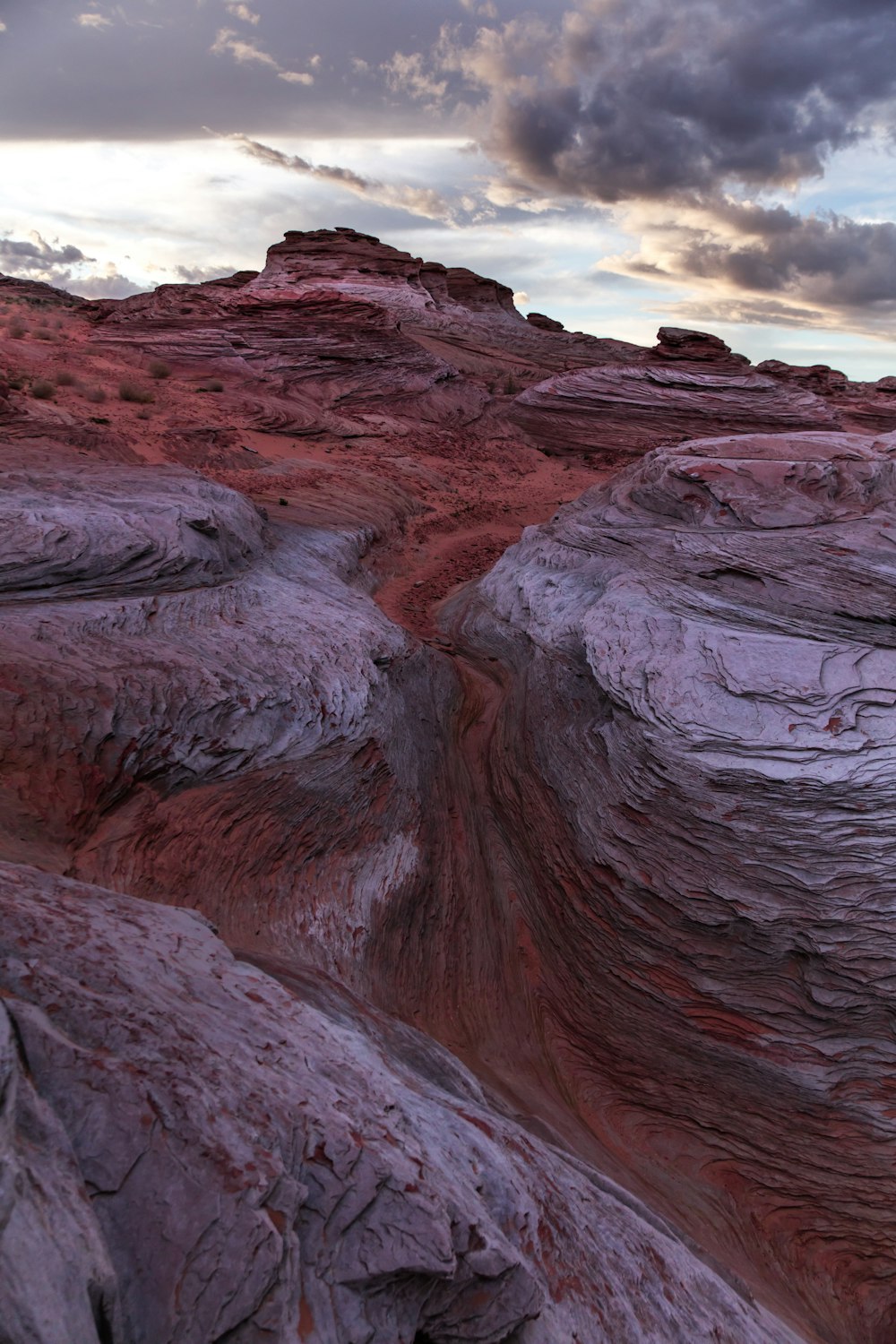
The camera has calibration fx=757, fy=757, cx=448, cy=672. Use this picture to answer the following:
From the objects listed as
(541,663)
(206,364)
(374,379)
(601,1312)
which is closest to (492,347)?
(374,379)

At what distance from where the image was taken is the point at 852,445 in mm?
11156

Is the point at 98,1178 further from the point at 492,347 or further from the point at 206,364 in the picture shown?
the point at 492,347

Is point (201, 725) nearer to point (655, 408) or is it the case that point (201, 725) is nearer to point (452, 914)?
point (452, 914)

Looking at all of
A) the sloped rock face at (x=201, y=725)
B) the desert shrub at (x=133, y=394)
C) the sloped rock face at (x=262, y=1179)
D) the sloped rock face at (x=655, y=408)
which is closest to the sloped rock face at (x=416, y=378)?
the sloped rock face at (x=655, y=408)

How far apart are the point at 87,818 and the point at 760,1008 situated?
5.37 meters

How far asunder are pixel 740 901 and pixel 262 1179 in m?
4.70

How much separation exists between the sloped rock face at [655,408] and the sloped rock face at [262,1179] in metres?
25.0

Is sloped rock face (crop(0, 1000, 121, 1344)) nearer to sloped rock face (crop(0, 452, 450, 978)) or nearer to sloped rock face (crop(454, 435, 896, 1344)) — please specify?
sloped rock face (crop(0, 452, 450, 978))

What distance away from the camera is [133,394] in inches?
768

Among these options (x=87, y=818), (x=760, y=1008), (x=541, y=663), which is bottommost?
(x=760, y=1008)

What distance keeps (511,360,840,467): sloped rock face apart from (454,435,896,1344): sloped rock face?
18973 millimetres

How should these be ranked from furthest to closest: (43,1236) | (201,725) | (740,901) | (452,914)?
(452,914), (201,725), (740,901), (43,1236)

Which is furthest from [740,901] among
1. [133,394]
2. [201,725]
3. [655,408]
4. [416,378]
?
[416,378]

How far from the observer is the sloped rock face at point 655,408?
25781 mm
